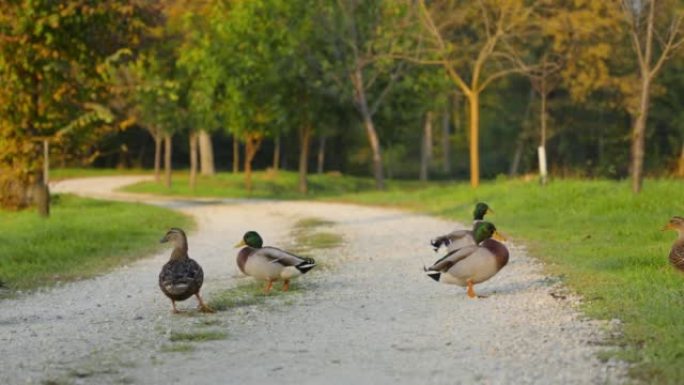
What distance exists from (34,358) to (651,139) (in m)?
64.0

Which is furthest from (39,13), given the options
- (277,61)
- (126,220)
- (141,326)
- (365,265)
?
→ (277,61)

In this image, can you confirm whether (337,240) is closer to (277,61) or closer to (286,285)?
(286,285)

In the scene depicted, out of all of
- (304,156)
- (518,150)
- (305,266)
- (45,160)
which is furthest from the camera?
(518,150)

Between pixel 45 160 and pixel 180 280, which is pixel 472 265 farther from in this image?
pixel 45 160

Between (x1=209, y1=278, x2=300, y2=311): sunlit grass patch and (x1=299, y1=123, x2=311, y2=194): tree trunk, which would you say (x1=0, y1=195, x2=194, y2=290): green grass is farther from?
(x1=299, y1=123, x2=311, y2=194): tree trunk

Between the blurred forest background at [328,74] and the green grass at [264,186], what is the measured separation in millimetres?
1702

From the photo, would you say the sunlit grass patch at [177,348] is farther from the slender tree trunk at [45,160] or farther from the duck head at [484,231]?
the slender tree trunk at [45,160]

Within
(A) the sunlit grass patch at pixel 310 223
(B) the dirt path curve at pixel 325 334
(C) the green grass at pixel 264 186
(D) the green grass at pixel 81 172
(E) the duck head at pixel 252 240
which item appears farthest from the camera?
(D) the green grass at pixel 81 172

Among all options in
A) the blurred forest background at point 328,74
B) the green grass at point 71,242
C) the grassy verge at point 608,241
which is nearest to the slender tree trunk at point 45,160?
the blurred forest background at point 328,74

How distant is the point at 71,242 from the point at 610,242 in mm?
10389

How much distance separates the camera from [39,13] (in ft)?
83.4

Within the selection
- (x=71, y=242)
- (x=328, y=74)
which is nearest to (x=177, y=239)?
(x=71, y=242)

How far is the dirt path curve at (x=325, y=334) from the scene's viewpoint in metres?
7.45

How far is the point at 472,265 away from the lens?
1116 cm
